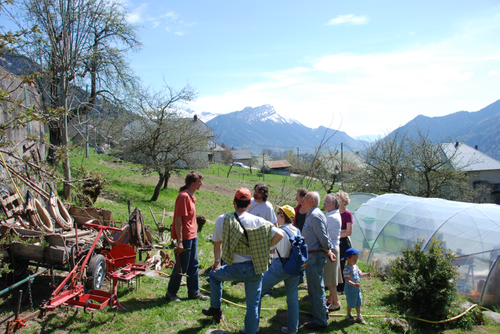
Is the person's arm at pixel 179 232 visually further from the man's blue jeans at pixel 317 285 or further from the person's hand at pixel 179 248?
the man's blue jeans at pixel 317 285

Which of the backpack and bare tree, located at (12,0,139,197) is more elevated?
bare tree, located at (12,0,139,197)

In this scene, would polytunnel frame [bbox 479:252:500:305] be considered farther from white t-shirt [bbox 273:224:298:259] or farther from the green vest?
the green vest

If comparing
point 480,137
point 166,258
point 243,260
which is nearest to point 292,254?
point 243,260

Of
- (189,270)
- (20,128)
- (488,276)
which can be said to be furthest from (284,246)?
(20,128)

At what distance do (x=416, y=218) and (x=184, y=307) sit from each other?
6438 millimetres

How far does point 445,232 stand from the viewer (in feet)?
23.6

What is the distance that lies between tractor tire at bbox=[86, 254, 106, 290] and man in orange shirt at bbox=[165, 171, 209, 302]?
1.07 metres

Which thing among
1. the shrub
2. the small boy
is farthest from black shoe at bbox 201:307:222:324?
the shrub

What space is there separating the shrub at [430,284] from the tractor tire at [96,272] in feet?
16.2

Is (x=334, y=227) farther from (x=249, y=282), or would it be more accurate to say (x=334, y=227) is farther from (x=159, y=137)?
(x=159, y=137)

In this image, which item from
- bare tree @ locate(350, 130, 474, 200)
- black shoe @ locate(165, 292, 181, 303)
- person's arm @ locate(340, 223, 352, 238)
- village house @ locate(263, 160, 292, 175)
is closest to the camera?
black shoe @ locate(165, 292, 181, 303)

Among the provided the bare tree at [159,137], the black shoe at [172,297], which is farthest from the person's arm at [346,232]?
the bare tree at [159,137]

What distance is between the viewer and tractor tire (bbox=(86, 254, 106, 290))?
459 cm

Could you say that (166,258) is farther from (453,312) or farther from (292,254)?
(453,312)
